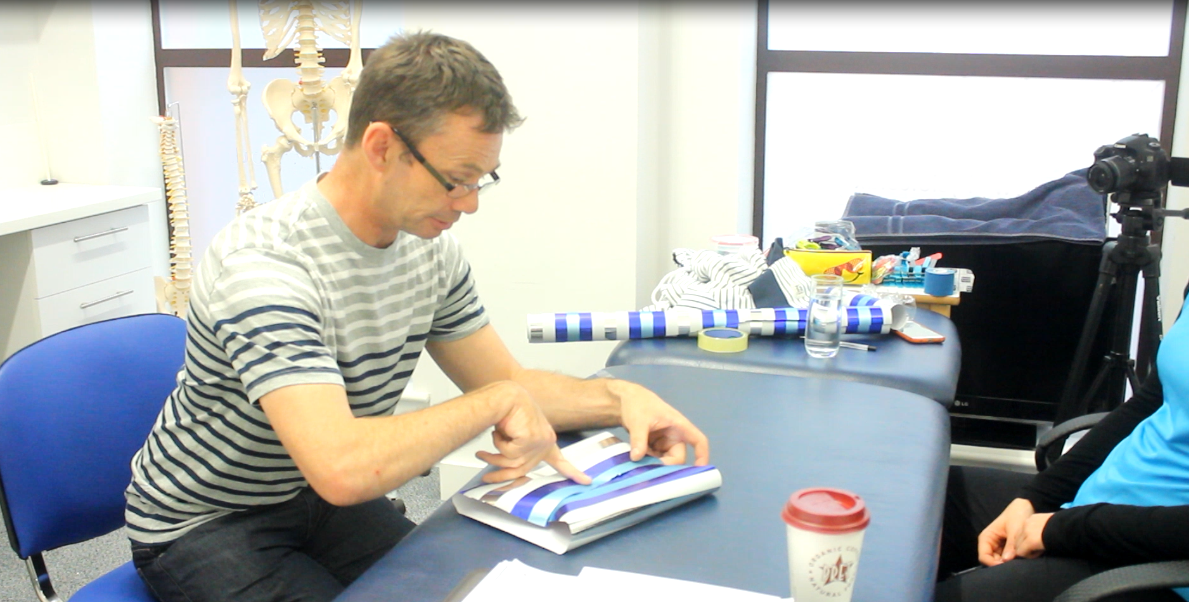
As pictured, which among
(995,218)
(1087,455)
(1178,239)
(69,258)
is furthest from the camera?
(69,258)

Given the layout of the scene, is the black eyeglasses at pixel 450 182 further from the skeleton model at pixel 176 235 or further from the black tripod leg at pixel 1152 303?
the skeleton model at pixel 176 235

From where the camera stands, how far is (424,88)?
1.20 m

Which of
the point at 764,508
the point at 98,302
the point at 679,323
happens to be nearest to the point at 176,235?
the point at 98,302

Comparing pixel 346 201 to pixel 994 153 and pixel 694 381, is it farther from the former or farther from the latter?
pixel 994 153

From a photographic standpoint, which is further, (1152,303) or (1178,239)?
(1178,239)

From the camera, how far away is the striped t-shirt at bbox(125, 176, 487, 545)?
114 cm

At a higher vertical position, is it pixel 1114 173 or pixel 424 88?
pixel 424 88

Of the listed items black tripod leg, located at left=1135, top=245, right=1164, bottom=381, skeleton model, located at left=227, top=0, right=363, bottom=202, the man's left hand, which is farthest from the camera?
skeleton model, located at left=227, top=0, right=363, bottom=202

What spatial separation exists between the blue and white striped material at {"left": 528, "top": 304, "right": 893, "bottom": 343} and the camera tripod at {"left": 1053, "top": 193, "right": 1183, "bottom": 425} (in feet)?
2.08

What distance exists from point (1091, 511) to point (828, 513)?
70 centimetres

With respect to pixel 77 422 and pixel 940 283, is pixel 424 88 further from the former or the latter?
pixel 940 283

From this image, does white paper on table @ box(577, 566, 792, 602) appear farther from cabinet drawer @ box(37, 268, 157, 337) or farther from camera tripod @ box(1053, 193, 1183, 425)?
cabinet drawer @ box(37, 268, 157, 337)

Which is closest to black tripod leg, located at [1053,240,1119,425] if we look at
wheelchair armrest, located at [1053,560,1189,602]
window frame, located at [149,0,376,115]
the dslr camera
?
the dslr camera

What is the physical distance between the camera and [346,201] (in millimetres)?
1288
